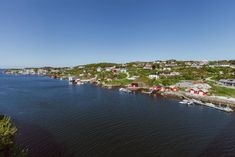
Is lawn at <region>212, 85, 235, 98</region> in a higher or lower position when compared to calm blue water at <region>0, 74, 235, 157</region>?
higher

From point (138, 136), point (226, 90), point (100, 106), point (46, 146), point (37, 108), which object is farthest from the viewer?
point (226, 90)

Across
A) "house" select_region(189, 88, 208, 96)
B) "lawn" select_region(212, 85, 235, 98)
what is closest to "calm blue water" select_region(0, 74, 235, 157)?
"house" select_region(189, 88, 208, 96)

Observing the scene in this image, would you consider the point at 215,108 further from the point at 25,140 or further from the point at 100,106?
the point at 25,140

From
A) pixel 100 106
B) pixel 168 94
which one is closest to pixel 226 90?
pixel 168 94

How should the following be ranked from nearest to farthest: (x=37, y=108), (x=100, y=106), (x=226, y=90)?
(x=37, y=108), (x=100, y=106), (x=226, y=90)

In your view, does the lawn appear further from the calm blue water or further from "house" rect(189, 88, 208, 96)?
the calm blue water

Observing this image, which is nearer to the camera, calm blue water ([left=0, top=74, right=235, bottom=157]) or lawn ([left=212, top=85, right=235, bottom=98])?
calm blue water ([left=0, top=74, right=235, bottom=157])

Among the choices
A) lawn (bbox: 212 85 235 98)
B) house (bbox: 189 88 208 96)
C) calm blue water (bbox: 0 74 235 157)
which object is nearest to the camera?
calm blue water (bbox: 0 74 235 157)

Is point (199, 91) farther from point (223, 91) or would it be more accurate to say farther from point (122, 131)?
point (122, 131)

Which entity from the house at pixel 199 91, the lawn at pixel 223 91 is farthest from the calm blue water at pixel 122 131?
the lawn at pixel 223 91
